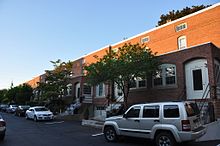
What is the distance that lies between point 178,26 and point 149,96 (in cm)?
1038

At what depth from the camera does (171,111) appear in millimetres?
9016

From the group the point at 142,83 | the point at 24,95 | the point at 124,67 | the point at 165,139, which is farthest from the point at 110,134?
the point at 24,95

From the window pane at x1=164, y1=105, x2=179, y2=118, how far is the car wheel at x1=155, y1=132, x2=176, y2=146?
0.70 meters

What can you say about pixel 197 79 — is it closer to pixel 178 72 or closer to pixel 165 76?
pixel 178 72

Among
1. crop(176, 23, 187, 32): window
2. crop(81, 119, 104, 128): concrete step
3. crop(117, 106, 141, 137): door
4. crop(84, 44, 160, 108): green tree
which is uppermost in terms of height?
crop(176, 23, 187, 32): window

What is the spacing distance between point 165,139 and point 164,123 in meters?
0.62

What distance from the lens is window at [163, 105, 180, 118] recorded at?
28.9 feet

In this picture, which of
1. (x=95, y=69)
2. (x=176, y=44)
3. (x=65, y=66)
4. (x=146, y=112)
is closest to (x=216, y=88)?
(x=146, y=112)

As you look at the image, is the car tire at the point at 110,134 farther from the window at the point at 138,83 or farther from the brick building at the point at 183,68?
the window at the point at 138,83

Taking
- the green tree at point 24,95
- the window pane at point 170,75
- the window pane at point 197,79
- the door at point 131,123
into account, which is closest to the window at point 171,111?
the door at point 131,123

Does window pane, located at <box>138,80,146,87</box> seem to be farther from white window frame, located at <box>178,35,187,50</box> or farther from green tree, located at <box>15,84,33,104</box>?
green tree, located at <box>15,84,33,104</box>

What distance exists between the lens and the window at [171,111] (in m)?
8.80

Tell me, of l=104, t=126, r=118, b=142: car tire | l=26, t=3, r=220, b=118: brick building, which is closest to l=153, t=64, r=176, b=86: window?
l=26, t=3, r=220, b=118: brick building

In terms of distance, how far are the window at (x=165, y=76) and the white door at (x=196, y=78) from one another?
119 cm
